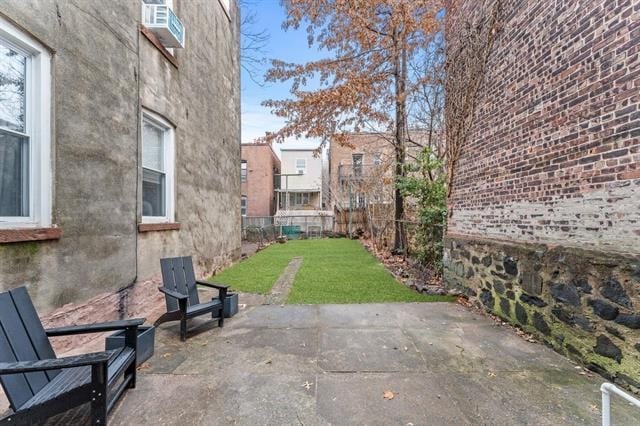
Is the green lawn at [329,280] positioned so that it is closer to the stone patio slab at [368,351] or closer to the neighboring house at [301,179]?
the stone patio slab at [368,351]

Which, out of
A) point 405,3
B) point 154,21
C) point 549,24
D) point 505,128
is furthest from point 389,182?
point 154,21

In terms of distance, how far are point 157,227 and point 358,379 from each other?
3809mm

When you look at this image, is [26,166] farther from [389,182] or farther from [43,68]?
[389,182]

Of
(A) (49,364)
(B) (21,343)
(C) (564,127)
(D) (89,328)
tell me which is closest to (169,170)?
(D) (89,328)

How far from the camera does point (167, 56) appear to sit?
5105 millimetres

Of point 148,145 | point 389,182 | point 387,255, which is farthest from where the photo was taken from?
point 389,182

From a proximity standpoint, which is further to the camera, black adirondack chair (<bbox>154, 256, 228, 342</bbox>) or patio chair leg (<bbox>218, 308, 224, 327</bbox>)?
patio chair leg (<bbox>218, 308, 224, 327</bbox>)

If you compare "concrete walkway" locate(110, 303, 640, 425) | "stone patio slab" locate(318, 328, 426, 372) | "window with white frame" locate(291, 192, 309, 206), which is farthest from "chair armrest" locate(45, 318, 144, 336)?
"window with white frame" locate(291, 192, 309, 206)

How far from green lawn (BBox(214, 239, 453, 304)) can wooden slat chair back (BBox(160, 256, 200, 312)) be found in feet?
5.74

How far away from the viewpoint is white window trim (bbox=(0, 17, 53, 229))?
2.87 m

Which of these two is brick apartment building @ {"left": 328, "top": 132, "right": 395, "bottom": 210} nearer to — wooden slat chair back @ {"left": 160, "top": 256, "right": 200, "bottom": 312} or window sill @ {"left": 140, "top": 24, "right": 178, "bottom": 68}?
window sill @ {"left": 140, "top": 24, "right": 178, "bottom": 68}

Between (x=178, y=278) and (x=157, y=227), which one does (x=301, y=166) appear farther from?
(x=178, y=278)

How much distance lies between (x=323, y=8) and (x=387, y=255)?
8413mm

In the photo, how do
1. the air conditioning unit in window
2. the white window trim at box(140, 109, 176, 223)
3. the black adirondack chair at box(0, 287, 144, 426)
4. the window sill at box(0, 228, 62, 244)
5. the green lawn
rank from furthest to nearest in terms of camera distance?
the green lawn
the white window trim at box(140, 109, 176, 223)
the air conditioning unit in window
the window sill at box(0, 228, 62, 244)
the black adirondack chair at box(0, 287, 144, 426)
